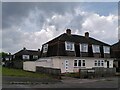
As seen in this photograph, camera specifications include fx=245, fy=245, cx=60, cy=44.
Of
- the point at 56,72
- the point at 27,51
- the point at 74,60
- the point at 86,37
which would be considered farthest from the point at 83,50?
the point at 27,51

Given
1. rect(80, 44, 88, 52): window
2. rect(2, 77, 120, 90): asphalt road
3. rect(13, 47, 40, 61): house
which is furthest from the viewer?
rect(13, 47, 40, 61): house

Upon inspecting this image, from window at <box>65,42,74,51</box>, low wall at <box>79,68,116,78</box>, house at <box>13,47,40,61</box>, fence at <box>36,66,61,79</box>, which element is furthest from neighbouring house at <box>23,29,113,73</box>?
house at <box>13,47,40,61</box>

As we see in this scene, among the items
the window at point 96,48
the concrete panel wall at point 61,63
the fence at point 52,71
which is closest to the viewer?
the fence at point 52,71

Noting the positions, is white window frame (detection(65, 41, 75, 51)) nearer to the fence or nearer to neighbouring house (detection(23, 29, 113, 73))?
neighbouring house (detection(23, 29, 113, 73))

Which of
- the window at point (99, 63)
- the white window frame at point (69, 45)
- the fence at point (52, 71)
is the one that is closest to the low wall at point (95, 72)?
the fence at point (52, 71)

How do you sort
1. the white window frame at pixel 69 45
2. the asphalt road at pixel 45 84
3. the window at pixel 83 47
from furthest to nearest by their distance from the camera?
1. the window at pixel 83 47
2. the white window frame at pixel 69 45
3. the asphalt road at pixel 45 84

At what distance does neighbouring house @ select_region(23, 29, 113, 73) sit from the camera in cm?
4059

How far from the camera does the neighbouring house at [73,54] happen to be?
133ft

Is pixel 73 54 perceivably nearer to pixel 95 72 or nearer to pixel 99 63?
pixel 99 63

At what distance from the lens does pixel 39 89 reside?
60.1ft

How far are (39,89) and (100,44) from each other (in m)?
30.6

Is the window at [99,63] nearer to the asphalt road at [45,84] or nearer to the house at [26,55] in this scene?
the asphalt road at [45,84]

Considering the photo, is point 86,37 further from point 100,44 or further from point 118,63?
point 118,63

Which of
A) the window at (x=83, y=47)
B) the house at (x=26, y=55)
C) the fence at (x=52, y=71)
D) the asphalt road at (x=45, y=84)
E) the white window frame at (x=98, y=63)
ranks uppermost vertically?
the window at (x=83, y=47)
